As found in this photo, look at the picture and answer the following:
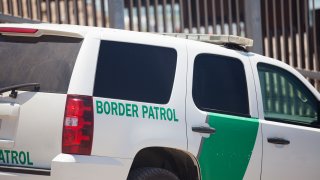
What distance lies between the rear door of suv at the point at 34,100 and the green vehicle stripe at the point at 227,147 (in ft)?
3.88

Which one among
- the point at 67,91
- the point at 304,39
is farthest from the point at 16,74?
the point at 304,39

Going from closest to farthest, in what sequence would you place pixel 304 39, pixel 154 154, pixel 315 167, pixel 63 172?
1. pixel 63 172
2. pixel 154 154
3. pixel 315 167
4. pixel 304 39

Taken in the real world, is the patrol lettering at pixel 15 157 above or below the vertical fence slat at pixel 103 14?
below

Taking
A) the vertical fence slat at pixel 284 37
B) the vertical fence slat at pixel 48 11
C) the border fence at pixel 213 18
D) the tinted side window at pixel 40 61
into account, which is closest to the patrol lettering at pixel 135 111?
the tinted side window at pixel 40 61

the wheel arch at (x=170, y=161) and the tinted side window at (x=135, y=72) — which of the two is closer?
the tinted side window at (x=135, y=72)

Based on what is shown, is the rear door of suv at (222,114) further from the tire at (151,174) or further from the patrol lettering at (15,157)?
the patrol lettering at (15,157)

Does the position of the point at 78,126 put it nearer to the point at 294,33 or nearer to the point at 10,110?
the point at 10,110

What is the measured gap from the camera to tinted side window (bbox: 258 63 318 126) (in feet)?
19.5

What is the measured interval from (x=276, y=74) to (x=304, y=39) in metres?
5.55

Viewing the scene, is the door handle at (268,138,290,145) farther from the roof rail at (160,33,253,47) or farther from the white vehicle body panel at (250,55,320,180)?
the roof rail at (160,33,253,47)

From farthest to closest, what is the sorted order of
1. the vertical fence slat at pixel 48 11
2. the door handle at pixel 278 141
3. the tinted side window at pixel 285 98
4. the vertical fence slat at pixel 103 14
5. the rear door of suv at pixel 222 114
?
1. the vertical fence slat at pixel 103 14
2. the vertical fence slat at pixel 48 11
3. the tinted side window at pixel 285 98
4. the door handle at pixel 278 141
5. the rear door of suv at pixel 222 114

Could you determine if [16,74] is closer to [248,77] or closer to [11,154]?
[11,154]

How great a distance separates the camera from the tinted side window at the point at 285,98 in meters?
5.94

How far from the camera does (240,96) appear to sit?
573cm
